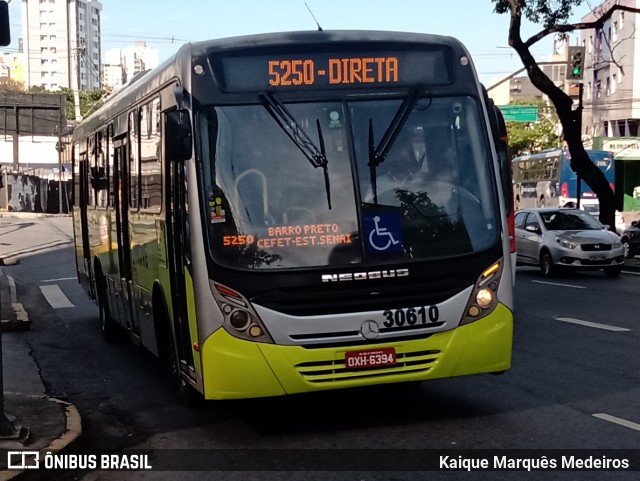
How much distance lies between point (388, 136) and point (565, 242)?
17.2 meters

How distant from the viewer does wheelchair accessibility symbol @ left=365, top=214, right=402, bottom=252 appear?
7.70 meters

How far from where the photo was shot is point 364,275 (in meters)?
7.60

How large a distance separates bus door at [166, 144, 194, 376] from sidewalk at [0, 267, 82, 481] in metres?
1.05

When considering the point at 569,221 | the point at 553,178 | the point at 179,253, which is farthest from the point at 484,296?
the point at 553,178

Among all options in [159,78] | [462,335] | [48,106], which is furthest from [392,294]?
[48,106]

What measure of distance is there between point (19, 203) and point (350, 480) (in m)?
68.2

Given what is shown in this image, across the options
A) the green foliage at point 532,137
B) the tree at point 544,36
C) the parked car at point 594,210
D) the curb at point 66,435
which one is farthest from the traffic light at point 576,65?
the green foliage at point 532,137

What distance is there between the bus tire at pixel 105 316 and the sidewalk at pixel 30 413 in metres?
1.07

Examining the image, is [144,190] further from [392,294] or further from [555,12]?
[555,12]

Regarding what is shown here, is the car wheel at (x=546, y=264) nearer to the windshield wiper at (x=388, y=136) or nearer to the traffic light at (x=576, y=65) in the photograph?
the traffic light at (x=576, y=65)

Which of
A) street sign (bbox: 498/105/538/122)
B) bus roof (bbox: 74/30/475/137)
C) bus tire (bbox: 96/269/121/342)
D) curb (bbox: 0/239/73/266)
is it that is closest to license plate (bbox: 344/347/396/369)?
bus roof (bbox: 74/30/475/137)

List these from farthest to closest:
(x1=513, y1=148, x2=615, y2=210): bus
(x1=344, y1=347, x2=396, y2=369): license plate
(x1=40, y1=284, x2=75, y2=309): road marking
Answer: (x1=513, y1=148, x2=615, y2=210): bus, (x1=40, y1=284, x2=75, y2=309): road marking, (x1=344, y1=347, x2=396, y2=369): license plate

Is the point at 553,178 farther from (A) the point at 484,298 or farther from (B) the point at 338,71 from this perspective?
(B) the point at 338,71

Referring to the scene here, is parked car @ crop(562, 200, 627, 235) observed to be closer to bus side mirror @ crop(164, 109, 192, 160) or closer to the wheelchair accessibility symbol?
the wheelchair accessibility symbol
